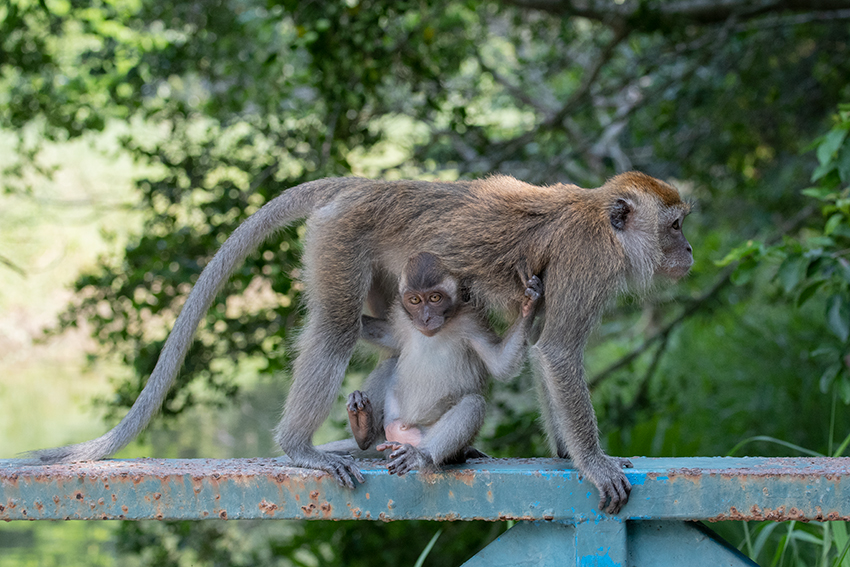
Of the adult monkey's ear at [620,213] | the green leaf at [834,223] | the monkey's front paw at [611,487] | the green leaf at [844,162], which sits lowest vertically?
the monkey's front paw at [611,487]

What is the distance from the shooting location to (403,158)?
6402 mm

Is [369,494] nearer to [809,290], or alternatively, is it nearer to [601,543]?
[601,543]

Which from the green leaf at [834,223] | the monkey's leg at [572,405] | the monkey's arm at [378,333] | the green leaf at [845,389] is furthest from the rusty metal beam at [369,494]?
the green leaf at [834,223]

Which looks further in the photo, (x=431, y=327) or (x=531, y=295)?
(x=431, y=327)

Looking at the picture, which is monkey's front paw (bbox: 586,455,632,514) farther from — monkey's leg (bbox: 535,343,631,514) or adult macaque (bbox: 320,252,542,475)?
adult macaque (bbox: 320,252,542,475)

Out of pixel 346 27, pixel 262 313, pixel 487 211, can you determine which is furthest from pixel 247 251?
pixel 346 27

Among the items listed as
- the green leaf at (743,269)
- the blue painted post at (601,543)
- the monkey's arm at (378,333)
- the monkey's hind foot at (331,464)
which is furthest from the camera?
the green leaf at (743,269)

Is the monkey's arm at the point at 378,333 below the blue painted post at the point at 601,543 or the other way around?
the other way around

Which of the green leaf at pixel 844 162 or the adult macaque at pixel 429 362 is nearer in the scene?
the adult macaque at pixel 429 362

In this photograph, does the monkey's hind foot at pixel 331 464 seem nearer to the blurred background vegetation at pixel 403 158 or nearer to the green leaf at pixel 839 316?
the blurred background vegetation at pixel 403 158

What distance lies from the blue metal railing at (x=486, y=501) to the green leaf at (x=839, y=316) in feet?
4.21

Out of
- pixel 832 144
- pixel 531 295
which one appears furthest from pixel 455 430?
pixel 832 144

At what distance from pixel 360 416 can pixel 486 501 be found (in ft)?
2.64

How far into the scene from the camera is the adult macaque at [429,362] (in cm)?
291
